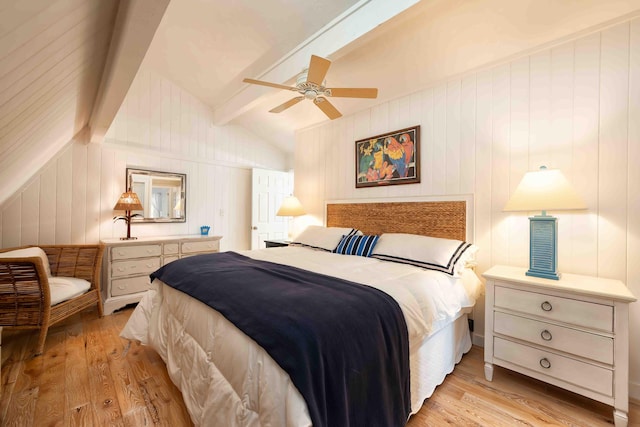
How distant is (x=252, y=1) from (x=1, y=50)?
1955mm

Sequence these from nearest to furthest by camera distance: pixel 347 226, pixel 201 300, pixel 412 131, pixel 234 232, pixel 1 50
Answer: pixel 1 50 → pixel 201 300 → pixel 412 131 → pixel 347 226 → pixel 234 232

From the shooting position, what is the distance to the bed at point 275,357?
3.45 feet

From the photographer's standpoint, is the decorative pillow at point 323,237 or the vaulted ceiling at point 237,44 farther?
the decorative pillow at point 323,237

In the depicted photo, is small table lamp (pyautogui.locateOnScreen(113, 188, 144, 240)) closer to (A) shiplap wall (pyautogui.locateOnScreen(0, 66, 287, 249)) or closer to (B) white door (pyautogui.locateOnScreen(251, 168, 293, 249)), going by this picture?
(A) shiplap wall (pyautogui.locateOnScreen(0, 66, 287, 249))

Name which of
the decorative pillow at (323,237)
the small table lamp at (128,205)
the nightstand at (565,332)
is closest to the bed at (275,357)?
the decorative pillow at (323,237)

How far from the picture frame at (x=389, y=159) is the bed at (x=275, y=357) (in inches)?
14.4

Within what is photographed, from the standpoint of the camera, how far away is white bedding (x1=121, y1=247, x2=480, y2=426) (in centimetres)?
104

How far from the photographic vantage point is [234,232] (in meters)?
4.68

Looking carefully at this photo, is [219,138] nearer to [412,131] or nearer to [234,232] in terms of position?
[234,232]

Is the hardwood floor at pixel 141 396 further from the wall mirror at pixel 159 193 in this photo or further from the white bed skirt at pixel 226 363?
the wall mirror at pixel 159 193

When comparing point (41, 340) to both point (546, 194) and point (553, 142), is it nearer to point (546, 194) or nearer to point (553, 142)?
point (546, 194)

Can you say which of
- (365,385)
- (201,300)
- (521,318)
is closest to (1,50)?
(201,300)

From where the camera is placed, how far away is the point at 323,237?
309cm

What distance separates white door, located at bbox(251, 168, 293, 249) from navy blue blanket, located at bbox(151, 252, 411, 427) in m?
3.13
